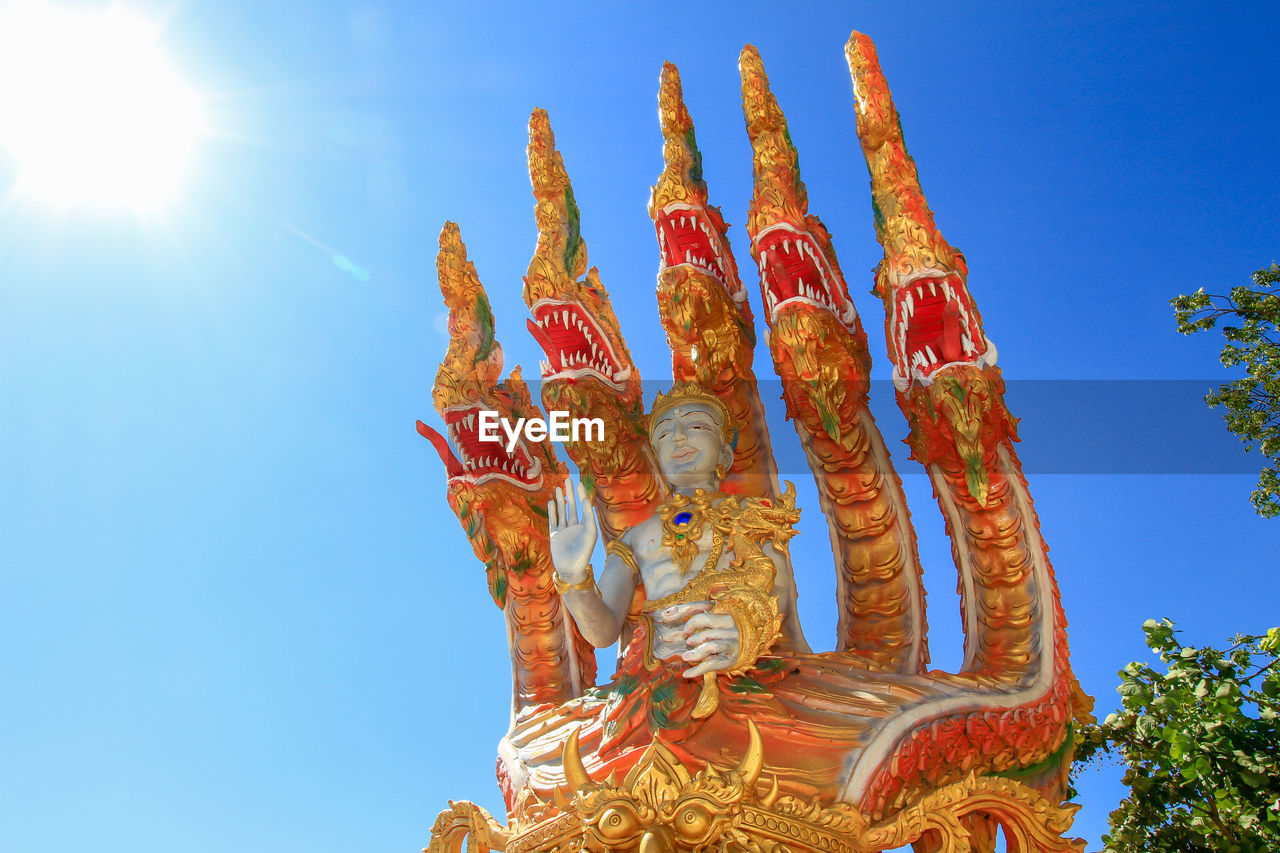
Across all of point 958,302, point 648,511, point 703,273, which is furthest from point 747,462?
point 958,302

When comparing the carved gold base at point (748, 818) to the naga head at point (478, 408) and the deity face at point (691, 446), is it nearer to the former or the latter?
the deity face at point (691, 446)

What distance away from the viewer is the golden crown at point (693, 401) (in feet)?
23.3

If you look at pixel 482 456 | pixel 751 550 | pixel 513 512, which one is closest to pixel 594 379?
pixel 482 456

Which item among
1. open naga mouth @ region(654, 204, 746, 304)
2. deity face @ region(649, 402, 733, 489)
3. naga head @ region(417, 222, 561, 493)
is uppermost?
open naga mouth @ region(654, 204, 746, 304)

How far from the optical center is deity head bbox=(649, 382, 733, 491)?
6.86 m

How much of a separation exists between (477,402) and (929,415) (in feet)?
10.0

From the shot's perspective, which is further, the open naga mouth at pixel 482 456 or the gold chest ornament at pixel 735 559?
the open naga mouth at pixel 482 456

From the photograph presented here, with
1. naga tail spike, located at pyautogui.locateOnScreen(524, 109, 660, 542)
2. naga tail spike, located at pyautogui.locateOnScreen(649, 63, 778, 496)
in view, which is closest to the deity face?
naga tail spike, located at pyautogui.locateOnScreen(649, 63, 778, 496)

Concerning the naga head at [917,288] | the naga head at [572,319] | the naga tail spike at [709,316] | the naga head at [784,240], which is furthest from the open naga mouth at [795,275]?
the naga head at [572,319]

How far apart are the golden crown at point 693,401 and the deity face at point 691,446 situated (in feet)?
0.08

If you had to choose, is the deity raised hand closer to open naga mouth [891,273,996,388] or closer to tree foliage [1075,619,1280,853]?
open naga mouth [891,273,996,388]

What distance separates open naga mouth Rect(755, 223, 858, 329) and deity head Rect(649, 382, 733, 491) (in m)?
0.69

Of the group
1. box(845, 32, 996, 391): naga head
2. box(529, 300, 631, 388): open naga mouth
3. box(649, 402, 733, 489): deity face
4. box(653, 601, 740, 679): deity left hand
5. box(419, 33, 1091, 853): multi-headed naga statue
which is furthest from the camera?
box(529, 300, 631, 388): open naga mouth

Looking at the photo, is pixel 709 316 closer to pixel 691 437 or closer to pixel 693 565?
pixel 691 437
